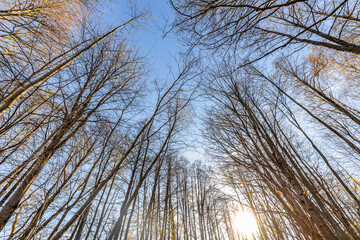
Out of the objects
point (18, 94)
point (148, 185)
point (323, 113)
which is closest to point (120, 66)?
point (18, 94)

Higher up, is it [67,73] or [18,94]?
[67,73]

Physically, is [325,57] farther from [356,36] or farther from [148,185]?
[148,185]

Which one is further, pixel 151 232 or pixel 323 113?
pixel 151 232

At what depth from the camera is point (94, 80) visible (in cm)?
349

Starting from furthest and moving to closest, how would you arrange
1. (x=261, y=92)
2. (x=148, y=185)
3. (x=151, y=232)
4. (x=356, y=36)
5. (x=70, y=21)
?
(x=148, y=185)
(x=151, y=232)
(x=356, y=36)
(x=261, y=92)
(x=70, y=21)

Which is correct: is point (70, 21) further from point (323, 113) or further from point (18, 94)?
point (323, 113)

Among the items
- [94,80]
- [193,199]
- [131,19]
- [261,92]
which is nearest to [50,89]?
[94,80]

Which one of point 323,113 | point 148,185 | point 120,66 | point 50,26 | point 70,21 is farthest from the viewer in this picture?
point 148,185

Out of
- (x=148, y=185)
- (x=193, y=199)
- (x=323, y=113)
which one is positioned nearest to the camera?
(x=323, y=113)

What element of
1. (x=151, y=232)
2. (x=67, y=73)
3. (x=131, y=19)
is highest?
(x=131, y=19)

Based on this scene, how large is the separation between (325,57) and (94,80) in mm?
10642

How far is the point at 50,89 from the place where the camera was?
8.79ft

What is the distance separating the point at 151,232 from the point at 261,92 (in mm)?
8947

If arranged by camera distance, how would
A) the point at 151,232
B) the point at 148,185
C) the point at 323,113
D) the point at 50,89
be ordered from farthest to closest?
1. the point at 148,185
2. the point at 151,232
3. the point at 323,113
4. the point at 50,89
